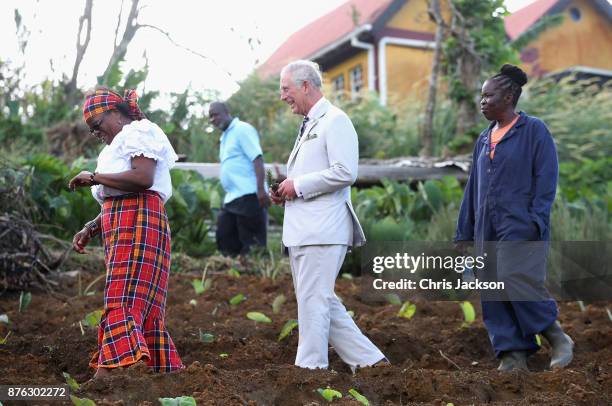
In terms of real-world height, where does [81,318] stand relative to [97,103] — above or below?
below

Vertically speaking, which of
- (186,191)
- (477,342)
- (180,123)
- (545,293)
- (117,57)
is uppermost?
A: (117,57)

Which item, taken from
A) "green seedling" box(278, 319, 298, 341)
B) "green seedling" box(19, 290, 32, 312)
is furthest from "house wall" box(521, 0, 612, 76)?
"green seedling" box(278, 319, 298, 341)

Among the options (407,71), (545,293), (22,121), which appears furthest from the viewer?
(407,71)

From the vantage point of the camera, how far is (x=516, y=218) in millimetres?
4941

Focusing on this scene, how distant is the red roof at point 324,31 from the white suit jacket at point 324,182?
14919mm

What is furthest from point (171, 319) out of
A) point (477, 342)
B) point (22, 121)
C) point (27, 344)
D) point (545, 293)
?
point (22, 121)

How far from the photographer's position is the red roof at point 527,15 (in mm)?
25575

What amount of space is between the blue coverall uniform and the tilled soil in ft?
0.96

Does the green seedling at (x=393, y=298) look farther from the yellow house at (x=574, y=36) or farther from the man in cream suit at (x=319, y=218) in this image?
the yellow house at (x=574, y=36)

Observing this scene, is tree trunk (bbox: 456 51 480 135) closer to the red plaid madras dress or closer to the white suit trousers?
the white suit trousers

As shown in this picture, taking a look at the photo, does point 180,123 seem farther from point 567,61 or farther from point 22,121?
point 567,61

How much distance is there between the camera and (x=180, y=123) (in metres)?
14.8

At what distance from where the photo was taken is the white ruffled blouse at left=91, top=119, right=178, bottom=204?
4.14 m

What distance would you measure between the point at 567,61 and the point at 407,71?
18.0ft
